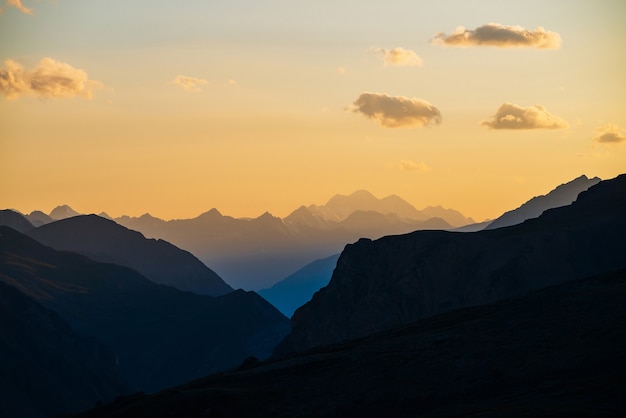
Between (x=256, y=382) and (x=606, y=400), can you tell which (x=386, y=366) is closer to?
(x=256, y=382)

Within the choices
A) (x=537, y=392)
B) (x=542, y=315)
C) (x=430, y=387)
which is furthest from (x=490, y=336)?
(x=537, y=392)

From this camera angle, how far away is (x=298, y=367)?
144 meters

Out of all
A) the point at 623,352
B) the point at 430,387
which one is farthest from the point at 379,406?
the point at 623,352

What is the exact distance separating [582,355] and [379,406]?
24338mm

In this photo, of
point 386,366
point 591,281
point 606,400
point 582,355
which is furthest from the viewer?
point 591,281

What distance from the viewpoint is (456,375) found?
128 meters

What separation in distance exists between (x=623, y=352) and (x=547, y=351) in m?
9.51

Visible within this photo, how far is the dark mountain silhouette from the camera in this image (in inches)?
4577

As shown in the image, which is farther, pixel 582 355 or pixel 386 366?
pixel 386 366

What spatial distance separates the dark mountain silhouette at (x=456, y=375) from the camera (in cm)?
11625

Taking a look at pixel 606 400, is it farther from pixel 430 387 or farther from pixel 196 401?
pixel 196 401

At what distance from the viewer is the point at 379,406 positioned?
407 ft

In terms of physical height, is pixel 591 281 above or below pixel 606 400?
above

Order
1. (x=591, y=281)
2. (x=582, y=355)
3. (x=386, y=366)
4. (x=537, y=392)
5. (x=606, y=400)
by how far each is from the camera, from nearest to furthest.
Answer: (x=606, y=400) → (x=537, y=392) → (x=582, y=355) → (x=386, y=366) → (x=591, y=281)
